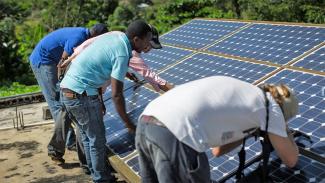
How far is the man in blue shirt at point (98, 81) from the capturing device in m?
4.05

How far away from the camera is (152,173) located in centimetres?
325

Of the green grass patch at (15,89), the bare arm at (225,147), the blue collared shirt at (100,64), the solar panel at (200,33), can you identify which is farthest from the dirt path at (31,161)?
the green grass patch at (15,89)

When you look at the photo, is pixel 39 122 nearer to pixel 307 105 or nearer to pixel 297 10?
pixel 307 105

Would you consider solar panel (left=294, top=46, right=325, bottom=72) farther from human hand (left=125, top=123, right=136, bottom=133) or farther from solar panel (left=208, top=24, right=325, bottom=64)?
human hand (left=125, top=123, right=136, bottom=133)

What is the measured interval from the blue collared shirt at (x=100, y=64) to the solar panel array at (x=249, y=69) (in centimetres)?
86

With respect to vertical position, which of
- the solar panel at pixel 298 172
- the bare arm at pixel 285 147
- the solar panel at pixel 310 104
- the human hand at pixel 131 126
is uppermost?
the bare arm at pixel 285 147

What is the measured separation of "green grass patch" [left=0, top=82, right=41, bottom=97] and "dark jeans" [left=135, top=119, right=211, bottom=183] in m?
9.66

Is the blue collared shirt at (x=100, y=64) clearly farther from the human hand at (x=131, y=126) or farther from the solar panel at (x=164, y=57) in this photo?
the solar panel at (x=164, y=57)

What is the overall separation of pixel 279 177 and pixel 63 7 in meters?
24.8

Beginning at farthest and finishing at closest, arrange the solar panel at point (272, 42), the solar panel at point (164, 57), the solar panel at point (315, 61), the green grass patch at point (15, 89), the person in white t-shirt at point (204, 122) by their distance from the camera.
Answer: the green grass patch at point (15, 89) → the solar panel at point (164, 57) → the solar panel at point (272, 42) → the solar panel at point (315, 61) → the person in white t-shirt at point (204, 122)

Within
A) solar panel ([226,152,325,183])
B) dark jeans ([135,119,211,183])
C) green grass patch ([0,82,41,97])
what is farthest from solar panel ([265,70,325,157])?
green grass patch ([0,82,41,97])

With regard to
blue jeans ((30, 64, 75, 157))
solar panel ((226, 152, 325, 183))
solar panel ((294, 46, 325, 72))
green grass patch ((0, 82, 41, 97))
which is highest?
solar panel ((294, 46, 325, 72))

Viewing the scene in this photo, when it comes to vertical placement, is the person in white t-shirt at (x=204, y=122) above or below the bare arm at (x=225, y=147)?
above

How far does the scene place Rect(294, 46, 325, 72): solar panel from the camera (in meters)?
4.95
